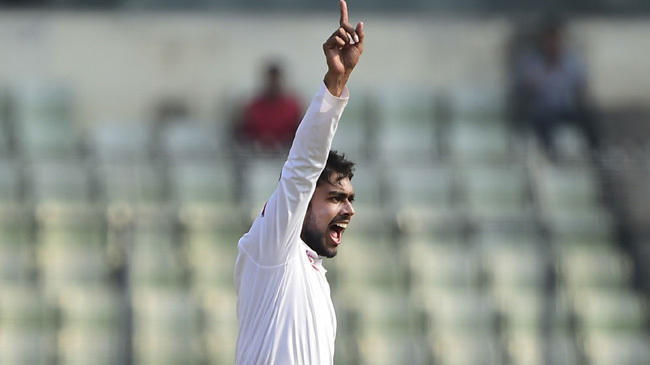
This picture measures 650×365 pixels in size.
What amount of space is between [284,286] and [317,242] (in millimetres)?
224

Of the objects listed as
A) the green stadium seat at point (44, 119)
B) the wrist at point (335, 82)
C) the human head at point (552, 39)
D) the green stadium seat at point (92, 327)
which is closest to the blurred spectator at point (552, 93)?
the human head at point (552, 39)

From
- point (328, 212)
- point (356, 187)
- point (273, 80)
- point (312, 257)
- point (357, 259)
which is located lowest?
point (357, 259)

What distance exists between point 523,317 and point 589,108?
2.77 metres

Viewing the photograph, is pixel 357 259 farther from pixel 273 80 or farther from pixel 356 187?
pixel 273 80

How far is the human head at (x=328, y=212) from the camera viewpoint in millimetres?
4418

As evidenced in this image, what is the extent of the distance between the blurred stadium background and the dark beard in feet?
14.2

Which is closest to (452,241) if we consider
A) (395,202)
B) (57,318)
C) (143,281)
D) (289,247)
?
(395,202)

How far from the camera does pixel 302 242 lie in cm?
445

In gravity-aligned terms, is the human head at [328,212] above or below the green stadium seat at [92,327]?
above

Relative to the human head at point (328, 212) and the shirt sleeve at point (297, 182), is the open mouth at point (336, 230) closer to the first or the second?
the human head at point (328, 212)

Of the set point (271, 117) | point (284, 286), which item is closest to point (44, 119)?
point (271, 117)

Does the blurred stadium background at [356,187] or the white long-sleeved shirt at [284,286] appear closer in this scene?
the white long-sleeved shirt at [284,286]

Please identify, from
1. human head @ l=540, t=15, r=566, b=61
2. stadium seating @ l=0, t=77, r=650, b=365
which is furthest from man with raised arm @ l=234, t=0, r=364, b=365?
human head @ l=540, t=15, r=566, b=61

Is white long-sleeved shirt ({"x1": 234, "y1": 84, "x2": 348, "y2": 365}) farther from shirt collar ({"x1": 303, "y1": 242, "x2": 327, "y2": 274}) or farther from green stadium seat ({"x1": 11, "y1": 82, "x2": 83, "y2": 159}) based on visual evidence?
green stadium seat ({"x1": 11, "y1": 82, "x2": 83, "y2": 159})
